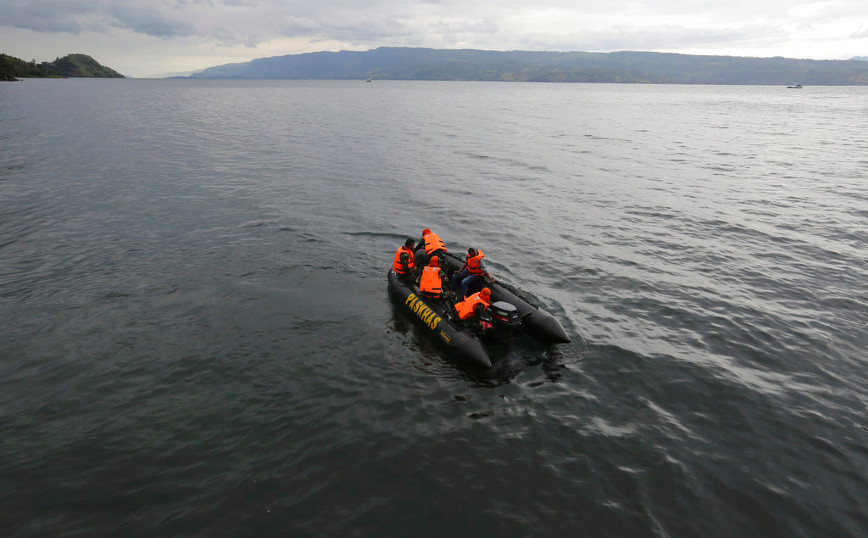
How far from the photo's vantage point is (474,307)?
13.3 m

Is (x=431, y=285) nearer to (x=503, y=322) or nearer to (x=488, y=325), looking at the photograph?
(x=488, y=325)

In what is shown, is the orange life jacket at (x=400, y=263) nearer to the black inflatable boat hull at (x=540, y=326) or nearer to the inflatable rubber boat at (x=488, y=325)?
the inflatable rubber boat at (x=488, y=325)

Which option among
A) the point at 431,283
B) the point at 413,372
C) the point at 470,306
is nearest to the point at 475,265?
the point at 431,283

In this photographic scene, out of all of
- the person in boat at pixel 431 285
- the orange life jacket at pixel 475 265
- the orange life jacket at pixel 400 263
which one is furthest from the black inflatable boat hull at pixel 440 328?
the orange life jacket at pixel 475 265

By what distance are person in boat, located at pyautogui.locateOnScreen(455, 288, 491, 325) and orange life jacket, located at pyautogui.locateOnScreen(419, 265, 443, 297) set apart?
1.52m

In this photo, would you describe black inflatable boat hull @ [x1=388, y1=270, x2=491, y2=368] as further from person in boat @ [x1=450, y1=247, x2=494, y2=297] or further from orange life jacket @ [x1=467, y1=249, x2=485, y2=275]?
orange life jacket @ [x1=467, y1=249, x2=485, y2=275]

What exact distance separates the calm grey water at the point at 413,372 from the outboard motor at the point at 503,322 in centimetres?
67

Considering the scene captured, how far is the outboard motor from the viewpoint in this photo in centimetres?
1269

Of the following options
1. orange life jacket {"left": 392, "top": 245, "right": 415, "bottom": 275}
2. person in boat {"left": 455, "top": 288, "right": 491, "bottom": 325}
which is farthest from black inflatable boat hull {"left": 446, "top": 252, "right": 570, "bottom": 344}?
orange life jacket {"left": 392, "top": 245, "right": 415, "bottom": 275}

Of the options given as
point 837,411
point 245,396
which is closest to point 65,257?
point 245,396

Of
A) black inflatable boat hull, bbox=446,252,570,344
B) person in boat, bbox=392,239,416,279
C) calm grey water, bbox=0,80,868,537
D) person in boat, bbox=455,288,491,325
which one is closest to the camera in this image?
calm grey water, bbox=0,80,868,537

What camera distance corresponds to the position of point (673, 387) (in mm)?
12258

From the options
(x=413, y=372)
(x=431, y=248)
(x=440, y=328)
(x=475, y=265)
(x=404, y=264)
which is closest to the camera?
(x=413, y=372)

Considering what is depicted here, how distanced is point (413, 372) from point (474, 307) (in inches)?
100
